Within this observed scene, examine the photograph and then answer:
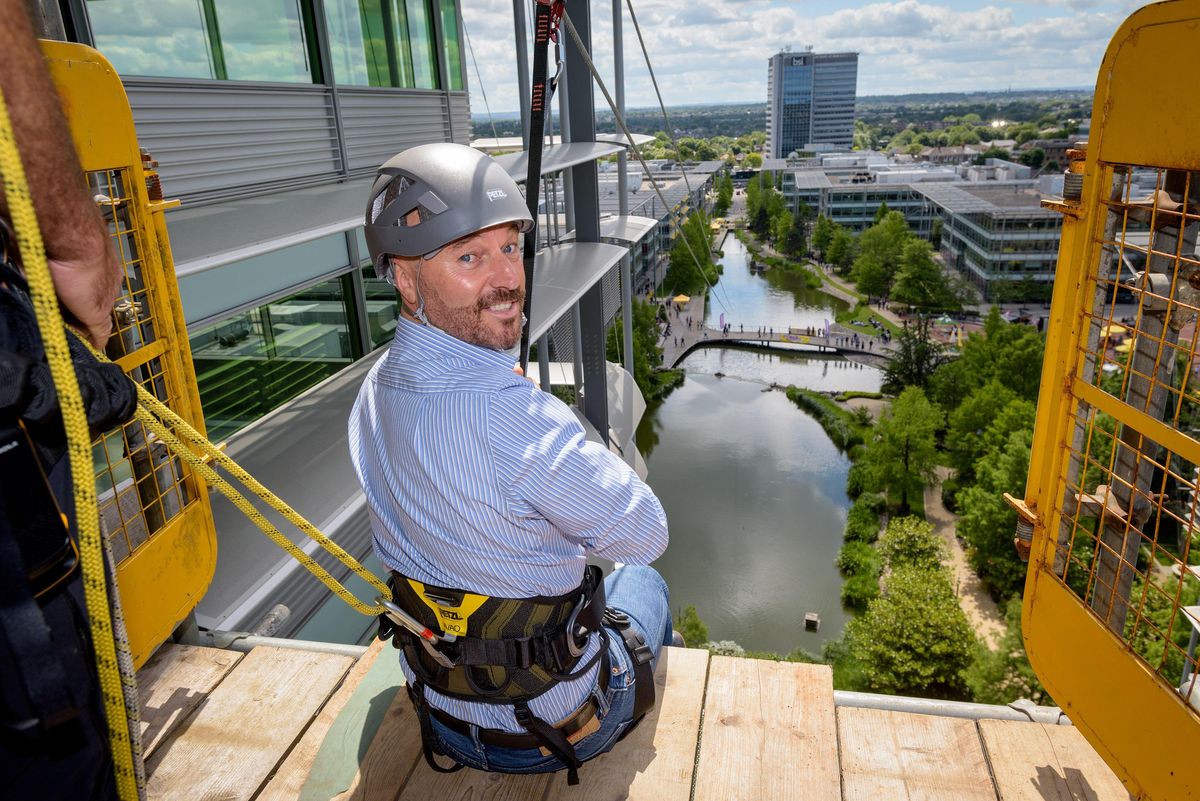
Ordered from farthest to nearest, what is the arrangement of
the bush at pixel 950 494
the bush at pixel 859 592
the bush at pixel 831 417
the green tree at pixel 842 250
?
the green tree at pixel 842 250, the bush at pixel 831 417, the bush at pixel 950 494, the bush at pixel 859 592

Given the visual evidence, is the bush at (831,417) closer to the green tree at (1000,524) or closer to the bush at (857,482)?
the bush at (857,482)

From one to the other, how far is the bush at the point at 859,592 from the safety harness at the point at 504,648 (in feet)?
62.4

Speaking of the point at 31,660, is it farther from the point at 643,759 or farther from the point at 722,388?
the point at 722,388

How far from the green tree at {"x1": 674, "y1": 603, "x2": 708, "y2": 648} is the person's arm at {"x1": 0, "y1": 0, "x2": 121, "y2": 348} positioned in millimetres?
16351

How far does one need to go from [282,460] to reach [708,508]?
1974cm

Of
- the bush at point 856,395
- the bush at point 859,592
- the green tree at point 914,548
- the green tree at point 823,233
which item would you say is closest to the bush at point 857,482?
the green tree at point 914,548

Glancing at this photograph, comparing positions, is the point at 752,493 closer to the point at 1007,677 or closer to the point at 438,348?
the point at 1007,677

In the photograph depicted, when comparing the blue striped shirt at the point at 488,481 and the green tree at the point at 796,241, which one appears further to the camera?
the green tree at the point at 796,241

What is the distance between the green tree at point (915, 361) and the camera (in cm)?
3428

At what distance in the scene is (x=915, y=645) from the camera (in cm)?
1590

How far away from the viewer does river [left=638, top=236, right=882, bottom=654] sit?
19359mm

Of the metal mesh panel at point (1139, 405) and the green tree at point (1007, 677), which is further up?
the metal mesh panel at point (1139, 405)

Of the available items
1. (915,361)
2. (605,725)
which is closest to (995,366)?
(915,361)

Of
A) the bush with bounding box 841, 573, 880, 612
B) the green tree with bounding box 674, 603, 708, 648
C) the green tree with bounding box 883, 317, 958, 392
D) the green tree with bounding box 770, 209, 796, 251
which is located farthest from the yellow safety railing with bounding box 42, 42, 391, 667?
the green tree with bounding box 770, 209, 796, 251
